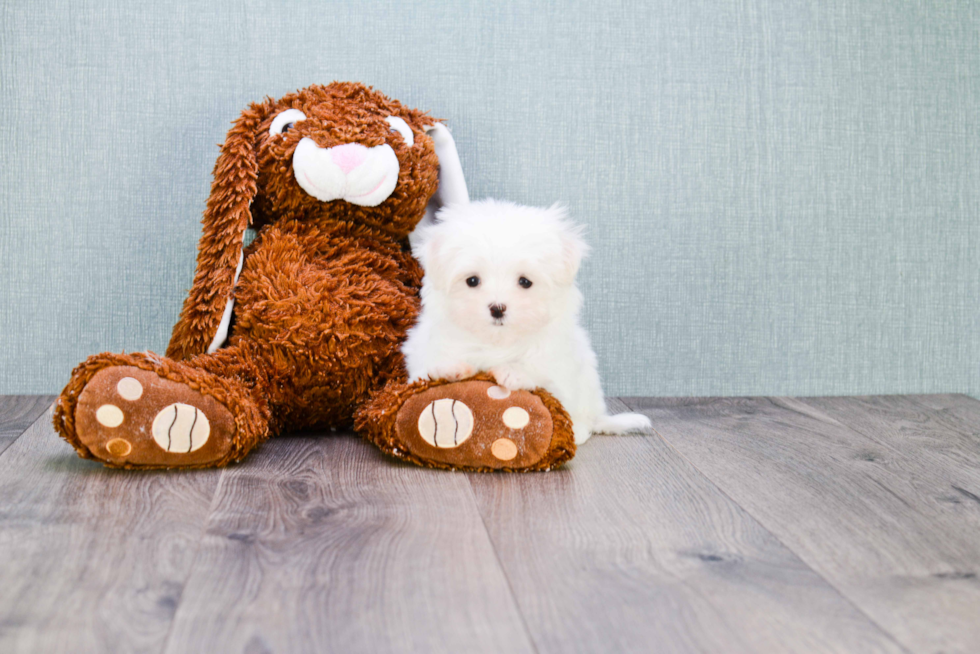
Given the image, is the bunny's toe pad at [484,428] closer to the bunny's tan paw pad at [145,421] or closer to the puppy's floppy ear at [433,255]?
the puppy's floppy ear at [433,255]

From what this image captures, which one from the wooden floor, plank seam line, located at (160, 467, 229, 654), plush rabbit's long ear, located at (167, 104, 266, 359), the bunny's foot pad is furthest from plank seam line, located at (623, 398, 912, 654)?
plush rabbit's long ear, located at (167, 104, 266, 359)

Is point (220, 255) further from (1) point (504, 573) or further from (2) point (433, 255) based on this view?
(1) point (504, 573)

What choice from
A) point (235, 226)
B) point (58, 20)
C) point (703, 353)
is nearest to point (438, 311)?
point (235, 226)

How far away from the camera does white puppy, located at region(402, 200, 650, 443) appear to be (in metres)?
1.15

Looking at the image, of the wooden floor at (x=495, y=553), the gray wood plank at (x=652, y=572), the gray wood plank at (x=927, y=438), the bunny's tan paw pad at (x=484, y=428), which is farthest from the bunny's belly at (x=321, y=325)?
the gray wood plank at (x=927, y=438)

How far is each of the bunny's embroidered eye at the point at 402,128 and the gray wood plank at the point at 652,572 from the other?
1.95 feet

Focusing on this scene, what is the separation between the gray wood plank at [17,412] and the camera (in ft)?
4.39

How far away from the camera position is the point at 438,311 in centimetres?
123

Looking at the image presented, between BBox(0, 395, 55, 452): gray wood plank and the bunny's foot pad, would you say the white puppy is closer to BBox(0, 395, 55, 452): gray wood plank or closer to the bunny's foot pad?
the bunny's foot pad

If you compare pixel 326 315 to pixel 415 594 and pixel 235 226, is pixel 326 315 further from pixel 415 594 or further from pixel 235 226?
pixel 415 594

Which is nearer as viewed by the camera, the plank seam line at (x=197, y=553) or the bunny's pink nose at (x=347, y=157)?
the plank seam line at (x=197, y=553)

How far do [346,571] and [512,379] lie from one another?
0.45 m

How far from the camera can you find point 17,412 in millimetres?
1494

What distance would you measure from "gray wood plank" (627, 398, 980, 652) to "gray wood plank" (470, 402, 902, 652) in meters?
0.04
